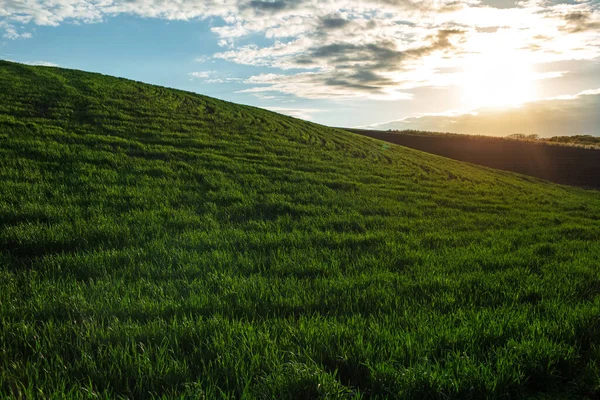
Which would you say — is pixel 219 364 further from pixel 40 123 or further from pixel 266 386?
pixel 40 123

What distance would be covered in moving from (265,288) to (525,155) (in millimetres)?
64128

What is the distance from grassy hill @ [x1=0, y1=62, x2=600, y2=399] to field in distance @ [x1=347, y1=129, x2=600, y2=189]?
131 ft

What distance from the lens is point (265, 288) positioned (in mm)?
5336

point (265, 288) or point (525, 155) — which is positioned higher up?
point (525, 155)

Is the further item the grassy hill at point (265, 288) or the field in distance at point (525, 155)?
the field in distance at point (525, 155)

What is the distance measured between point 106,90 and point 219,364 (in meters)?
28.9

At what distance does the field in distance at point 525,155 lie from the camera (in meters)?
48.8

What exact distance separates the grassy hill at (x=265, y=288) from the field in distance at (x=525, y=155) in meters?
39.9

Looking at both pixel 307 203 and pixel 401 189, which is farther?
pixel 401 189

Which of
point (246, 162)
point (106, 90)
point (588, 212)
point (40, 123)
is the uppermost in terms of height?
point (106, 90)

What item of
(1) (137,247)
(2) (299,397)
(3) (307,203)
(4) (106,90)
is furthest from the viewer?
(4) (106,90)

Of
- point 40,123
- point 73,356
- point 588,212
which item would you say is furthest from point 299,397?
point 588,212

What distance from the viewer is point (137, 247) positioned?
7.07 m

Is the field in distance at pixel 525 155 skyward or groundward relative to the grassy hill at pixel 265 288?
skyward
